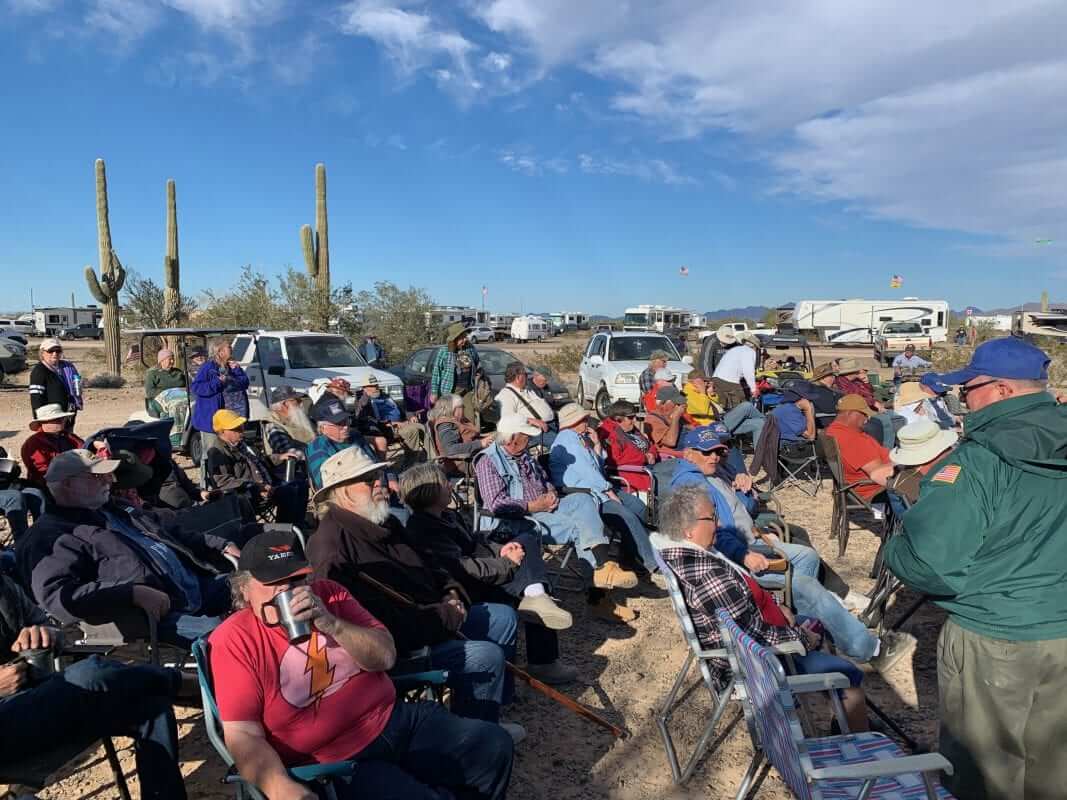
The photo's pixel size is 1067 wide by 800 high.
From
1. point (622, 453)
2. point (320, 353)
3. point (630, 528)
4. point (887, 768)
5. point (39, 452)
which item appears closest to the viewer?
point (887, 768)

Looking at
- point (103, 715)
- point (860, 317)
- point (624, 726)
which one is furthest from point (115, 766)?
point (860, 317)

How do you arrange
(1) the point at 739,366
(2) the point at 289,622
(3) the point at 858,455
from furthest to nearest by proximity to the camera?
(1) the point at 739,366, (3) the point at 858,455, (2) the point at 289,622

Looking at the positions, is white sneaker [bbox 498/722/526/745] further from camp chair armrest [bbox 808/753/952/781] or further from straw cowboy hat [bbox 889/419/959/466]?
straw cowboy hat [bbox 889/419/959/466]

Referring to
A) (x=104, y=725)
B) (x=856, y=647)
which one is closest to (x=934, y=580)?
(x=856, y=647)

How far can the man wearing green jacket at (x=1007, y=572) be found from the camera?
2.03m

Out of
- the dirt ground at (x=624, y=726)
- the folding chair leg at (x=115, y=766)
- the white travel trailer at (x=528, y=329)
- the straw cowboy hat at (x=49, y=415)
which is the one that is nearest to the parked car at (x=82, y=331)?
the white travel trailer at (x=528, y=329)

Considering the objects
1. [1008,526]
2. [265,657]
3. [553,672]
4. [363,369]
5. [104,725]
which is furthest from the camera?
[363,369]

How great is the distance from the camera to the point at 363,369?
10.9m

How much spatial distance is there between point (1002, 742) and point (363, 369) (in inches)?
383

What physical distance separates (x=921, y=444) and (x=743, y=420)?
4.21 metres

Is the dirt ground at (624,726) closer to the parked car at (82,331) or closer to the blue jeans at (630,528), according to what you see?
the blue jeans at (630,528)

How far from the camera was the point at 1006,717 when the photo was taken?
2102 mm

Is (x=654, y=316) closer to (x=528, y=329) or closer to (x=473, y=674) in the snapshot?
(x=528, y=329)

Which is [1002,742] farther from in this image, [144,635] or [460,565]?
[144,635]
